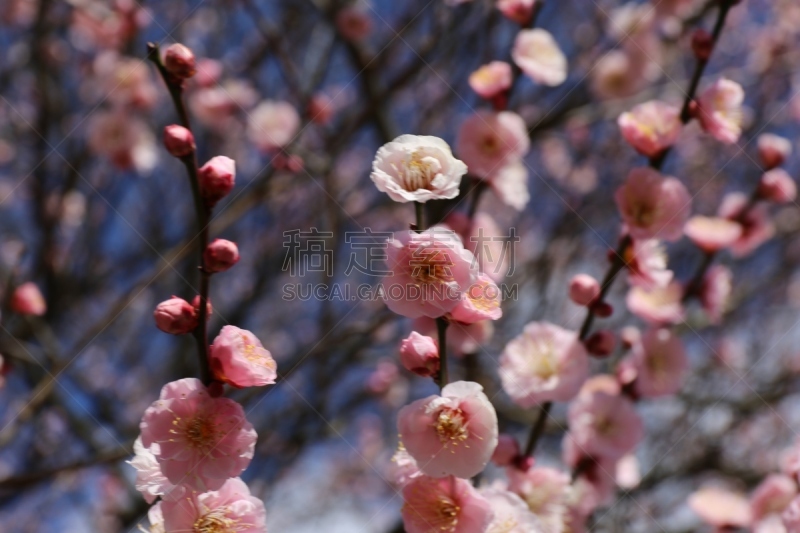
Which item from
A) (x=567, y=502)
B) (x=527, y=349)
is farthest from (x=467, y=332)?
(x=567, y=502)

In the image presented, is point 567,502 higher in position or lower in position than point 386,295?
lower

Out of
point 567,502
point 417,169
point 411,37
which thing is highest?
point 417,169

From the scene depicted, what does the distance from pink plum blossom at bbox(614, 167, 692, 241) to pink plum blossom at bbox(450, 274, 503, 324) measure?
672 millimetres

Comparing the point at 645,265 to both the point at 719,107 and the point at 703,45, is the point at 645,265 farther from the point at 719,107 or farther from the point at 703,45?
the point at 703,45

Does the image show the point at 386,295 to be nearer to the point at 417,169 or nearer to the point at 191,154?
the point at 417,169

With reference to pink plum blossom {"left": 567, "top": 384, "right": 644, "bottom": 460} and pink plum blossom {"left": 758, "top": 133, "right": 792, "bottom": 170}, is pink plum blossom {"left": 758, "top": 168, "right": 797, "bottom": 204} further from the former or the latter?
pink plum blossom {"left": 567, "top": 384, "right": 644, "bottom": 460}

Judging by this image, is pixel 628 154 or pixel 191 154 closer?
pixel 191 154

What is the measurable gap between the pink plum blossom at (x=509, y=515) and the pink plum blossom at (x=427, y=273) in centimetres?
39

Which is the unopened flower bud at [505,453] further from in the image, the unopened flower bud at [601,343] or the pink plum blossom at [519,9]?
the pink plum blossom at [519,9]

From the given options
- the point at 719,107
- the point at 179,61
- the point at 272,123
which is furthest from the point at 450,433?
the point at 272,123

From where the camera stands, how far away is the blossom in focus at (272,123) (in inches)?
115

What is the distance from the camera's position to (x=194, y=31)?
4.16 meters

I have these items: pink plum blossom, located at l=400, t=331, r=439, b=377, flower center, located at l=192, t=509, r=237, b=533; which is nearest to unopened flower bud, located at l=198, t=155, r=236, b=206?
pink plum blossom, located at l=400, t=331, r=439, b=377

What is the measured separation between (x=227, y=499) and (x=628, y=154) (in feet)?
12.5
